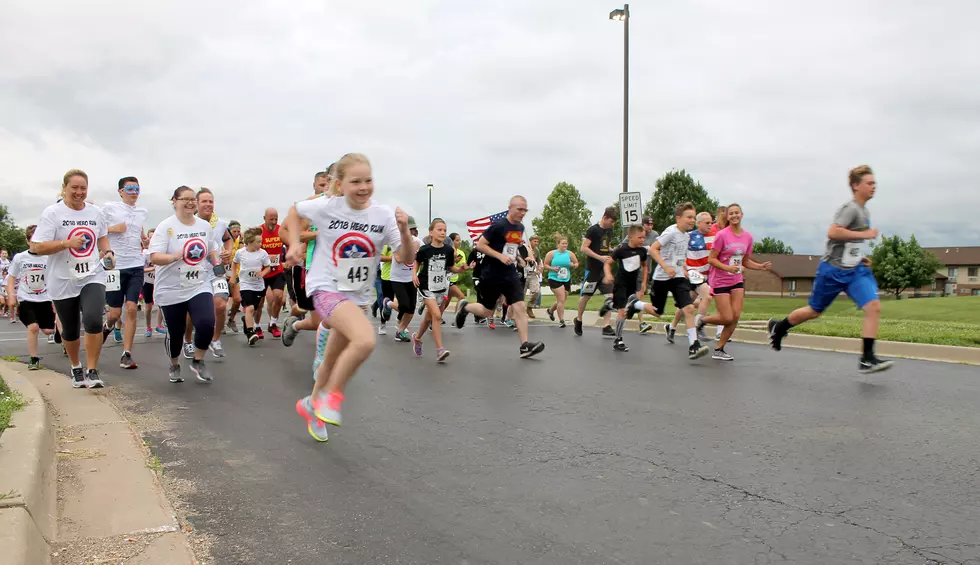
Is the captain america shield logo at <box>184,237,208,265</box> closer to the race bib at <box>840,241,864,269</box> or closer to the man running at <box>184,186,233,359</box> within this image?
the man running at <box>184,186,233,359</box>

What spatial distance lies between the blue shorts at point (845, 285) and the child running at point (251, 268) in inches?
315

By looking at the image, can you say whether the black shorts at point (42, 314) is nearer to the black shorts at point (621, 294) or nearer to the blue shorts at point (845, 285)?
the black shorts at point (621, 294)

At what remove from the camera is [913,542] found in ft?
10.6

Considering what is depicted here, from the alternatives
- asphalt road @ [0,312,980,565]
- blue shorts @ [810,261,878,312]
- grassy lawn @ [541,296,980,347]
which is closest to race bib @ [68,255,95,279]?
asphalt road @ [0,312,980,565]

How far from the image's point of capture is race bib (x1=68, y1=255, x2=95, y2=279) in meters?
7.11

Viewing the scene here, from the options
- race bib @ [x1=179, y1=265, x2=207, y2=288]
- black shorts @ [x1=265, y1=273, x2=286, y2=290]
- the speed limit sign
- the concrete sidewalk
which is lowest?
the concrete sidewalk

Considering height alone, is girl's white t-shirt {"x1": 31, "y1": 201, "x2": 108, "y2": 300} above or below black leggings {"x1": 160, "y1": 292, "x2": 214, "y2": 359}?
above

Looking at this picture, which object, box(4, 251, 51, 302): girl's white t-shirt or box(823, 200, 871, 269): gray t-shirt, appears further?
box(4, 251, 51, 302): girl's white t-shirt

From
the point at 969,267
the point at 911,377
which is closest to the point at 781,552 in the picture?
the point at 911,377

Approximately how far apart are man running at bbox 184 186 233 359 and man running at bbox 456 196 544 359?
3166mm

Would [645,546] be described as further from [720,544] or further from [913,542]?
[913,542]

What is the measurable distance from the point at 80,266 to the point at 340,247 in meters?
3.27

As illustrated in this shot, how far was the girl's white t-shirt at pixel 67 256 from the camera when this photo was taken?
7.06 m

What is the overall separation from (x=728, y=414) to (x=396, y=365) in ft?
14.2
